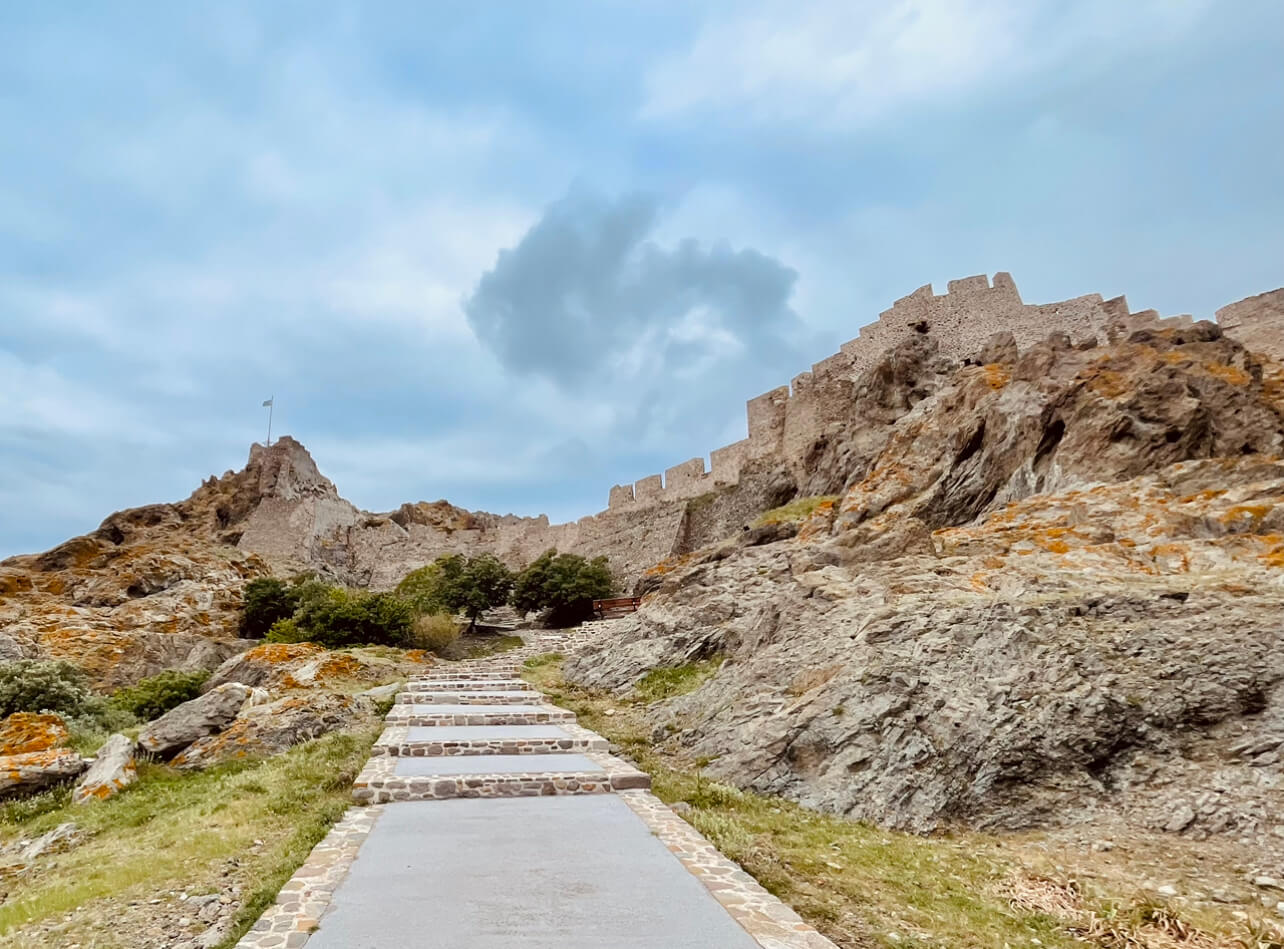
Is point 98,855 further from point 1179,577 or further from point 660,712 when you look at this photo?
point 1179,577

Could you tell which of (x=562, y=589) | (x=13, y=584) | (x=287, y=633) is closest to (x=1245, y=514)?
(x=562, y=589)

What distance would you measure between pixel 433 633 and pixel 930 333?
21532mm

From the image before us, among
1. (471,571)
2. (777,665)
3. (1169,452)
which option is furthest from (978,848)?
(471,571)

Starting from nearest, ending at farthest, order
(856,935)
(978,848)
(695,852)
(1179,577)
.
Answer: (856,935), (695,852), (978,848), (1179,577)

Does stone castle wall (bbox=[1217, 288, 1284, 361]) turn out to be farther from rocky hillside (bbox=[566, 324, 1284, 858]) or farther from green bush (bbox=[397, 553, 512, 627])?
green bush (bbox=[397, 553, 512, 627])

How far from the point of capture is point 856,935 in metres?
4.17

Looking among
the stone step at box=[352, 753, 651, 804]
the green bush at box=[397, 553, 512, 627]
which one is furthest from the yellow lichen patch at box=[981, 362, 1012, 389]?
the green bush at box=[397, 553, 512, 627]

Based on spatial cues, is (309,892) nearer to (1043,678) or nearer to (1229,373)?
(1043,678)

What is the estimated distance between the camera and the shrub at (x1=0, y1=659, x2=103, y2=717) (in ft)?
47.1

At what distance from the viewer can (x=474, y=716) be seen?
431 inches

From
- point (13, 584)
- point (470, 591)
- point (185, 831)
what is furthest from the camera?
point (470, 591)

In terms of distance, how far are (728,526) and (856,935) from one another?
26745 mm

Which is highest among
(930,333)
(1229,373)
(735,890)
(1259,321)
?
(930,333)

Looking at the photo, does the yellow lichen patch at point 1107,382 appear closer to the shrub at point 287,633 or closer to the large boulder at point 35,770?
the large boulder at point 35,770
